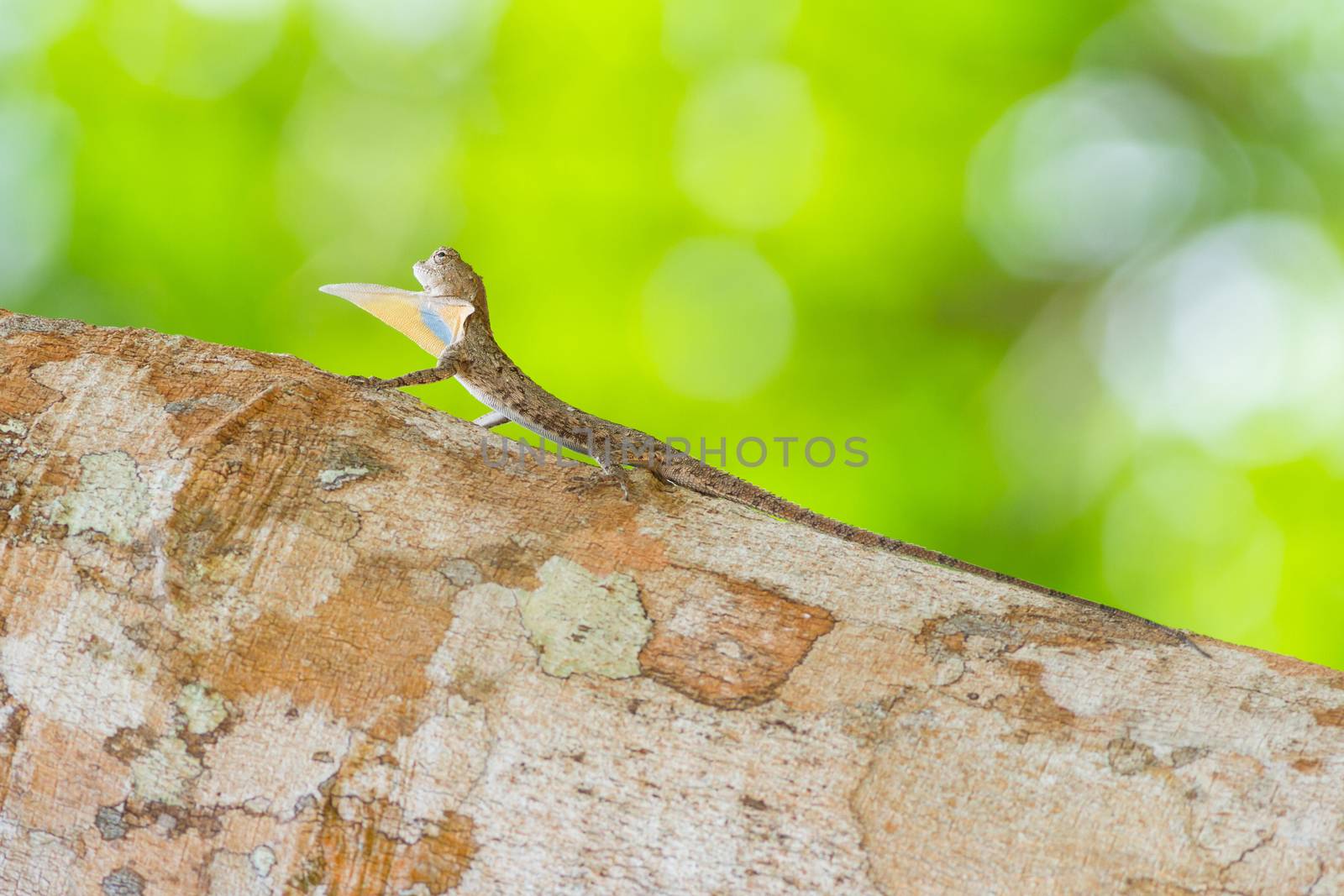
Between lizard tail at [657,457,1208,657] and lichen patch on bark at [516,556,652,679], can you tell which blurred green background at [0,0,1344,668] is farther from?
lichen patch on bark at [516,556,652,679]

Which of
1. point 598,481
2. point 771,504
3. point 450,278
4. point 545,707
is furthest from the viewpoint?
point 450,278

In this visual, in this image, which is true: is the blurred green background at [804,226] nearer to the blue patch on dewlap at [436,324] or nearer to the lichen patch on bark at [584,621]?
the blue patch on dewlap at [436,324]

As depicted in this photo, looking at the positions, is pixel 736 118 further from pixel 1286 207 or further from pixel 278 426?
pixel 278 426

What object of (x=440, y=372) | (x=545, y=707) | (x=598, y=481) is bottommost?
(x=545, y=707)

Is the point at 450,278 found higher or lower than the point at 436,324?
higher

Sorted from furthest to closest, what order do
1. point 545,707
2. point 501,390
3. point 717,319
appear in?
point 717,319 → point 501,390 → point 545,707

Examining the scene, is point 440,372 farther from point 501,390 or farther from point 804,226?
point 804,226

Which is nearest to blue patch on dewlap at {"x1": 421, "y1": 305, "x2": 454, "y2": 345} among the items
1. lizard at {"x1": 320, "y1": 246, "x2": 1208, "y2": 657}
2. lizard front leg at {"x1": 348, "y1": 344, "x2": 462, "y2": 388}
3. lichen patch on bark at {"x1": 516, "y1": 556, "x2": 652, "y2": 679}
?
lizard at {"x1": 320, "y1": 246, "x2": 1208, "y2": 657}

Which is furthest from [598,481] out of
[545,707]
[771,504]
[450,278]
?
[450,278]
